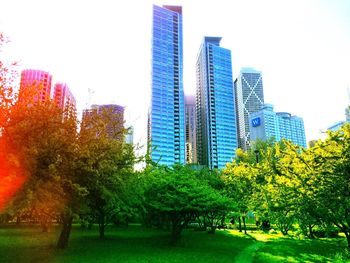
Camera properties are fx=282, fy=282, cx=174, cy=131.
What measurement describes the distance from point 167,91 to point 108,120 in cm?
14161

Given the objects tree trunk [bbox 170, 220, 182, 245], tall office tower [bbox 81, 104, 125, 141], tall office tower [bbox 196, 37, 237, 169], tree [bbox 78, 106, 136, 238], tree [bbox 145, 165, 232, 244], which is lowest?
tree trunk [bbox 170, 220, 182, 245]

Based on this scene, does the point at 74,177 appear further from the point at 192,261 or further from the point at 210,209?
the point at 210,209

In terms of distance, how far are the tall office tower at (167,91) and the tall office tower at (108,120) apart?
129 metres

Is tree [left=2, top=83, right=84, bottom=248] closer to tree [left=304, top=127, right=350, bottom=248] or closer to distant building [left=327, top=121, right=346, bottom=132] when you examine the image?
tree [left=304, top=127, right=350, bottom=248]

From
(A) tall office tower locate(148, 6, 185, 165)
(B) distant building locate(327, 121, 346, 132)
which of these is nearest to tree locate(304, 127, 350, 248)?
(B) distant building locate(327, 121, 346, 132)

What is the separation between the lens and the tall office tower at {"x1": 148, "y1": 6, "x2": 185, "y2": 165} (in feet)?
503

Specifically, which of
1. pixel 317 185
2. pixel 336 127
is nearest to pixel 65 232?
pixel 317 185

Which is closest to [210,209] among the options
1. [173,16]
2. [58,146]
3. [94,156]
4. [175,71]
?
[94,156]

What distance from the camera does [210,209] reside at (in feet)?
75.9

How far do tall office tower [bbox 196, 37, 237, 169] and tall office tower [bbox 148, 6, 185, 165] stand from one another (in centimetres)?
2377

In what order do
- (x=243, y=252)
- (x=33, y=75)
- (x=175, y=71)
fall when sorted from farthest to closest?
(x=175, y=71)
(x=33, y=75)
(x=243, y=252)

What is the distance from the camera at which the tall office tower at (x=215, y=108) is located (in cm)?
17462

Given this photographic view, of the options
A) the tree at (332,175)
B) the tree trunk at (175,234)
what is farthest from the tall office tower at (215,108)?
the tree at (332,175)

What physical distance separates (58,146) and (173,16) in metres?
175
